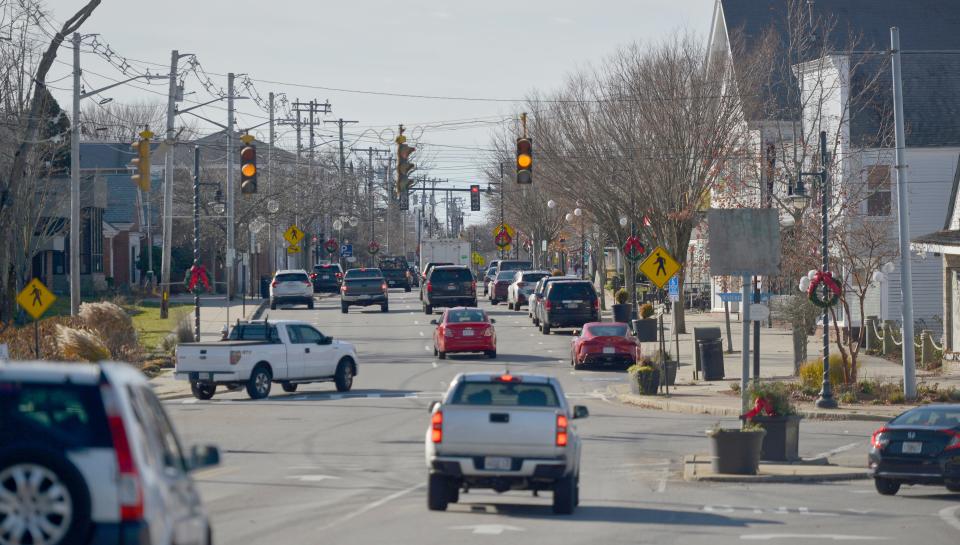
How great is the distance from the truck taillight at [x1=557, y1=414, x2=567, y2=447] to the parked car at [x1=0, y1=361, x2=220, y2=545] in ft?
24.5

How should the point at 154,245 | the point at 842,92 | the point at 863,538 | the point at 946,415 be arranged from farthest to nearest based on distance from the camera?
the point at 154,245
the point at 842,92
the point at 946,415
the point at 863,538

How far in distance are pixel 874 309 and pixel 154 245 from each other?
6060cm

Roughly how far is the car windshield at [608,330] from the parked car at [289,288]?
26878 mm

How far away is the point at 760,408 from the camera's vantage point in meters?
20.5

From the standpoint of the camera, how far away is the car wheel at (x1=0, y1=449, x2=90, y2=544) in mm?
7000

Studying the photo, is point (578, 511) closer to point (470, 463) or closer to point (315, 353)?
point (470, 463)

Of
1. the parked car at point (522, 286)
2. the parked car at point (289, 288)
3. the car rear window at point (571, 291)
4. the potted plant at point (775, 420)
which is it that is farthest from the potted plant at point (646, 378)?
the parked car at point (289, 288)

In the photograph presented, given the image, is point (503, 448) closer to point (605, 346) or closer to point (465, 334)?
point (605, 346)

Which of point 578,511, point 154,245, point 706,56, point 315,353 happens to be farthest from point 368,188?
point 578,511

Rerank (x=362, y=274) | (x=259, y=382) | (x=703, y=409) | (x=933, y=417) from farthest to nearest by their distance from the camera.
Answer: (x=362, y=274) → (x=259, y=382) → (x=703, y=409) → (x=933, y=417)

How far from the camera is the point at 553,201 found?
199 ft

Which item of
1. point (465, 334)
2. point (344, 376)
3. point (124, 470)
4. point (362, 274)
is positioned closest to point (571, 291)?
point (465, 334)

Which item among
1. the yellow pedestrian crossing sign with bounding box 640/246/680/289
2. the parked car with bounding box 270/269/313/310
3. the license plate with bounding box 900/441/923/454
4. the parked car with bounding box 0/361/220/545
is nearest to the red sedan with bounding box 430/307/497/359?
the yellow pedestrian crossing sign with bounding box 640/246/680/289

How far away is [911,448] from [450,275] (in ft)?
128
